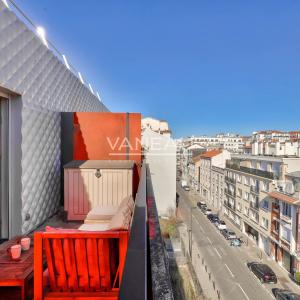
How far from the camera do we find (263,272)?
15539 millimetres

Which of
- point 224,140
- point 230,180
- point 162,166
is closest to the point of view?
point 162,166

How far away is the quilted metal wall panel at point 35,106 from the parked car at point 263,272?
14.8 meters

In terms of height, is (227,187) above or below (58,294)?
below

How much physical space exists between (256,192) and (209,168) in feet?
42.8

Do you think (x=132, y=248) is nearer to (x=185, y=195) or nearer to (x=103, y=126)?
(x=103, y=126)

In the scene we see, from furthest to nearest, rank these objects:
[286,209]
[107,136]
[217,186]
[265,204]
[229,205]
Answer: [217,186] → [229,205] → [265,204] → [286,209] → [107,136]

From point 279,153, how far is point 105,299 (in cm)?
2545

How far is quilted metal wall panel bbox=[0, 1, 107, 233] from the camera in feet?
11.9

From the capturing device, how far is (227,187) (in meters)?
27.2

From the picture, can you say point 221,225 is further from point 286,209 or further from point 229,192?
point 286,209

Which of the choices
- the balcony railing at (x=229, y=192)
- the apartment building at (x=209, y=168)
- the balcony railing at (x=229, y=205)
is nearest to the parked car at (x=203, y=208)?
the apartment building at (x=209, y=168)

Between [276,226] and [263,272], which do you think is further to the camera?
[276,226]

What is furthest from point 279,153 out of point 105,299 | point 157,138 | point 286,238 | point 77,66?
point 105,299

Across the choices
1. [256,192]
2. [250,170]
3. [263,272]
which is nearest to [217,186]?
[250,170]
